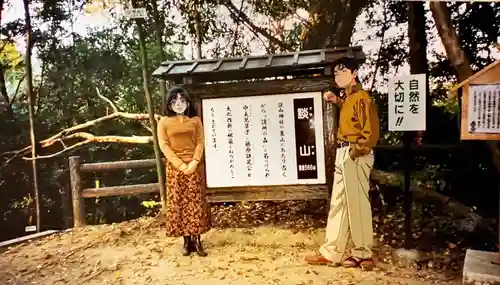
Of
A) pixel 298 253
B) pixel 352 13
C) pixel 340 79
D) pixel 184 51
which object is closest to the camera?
pixel 340 79

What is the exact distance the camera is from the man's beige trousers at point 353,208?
3.18 m

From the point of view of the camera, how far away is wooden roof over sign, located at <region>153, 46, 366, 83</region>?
3.42 metres

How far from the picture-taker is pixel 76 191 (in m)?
4.45

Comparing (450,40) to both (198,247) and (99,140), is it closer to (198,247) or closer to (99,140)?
(198,247)

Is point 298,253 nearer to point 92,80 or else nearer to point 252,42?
point 252,42

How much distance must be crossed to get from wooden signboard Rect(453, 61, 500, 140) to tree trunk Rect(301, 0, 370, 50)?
1.48 metres

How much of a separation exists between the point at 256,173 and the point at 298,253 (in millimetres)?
709

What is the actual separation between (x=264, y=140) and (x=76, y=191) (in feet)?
6.71

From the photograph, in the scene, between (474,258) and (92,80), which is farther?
(92,80)

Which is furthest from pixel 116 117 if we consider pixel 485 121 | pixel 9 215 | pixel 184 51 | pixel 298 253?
pixel 485 121

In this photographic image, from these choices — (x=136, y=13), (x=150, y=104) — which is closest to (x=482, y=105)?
(x=150, y=104)

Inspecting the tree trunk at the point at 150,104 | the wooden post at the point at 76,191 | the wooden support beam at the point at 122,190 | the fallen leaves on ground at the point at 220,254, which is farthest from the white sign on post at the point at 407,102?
the wooden post at the point at 76,191

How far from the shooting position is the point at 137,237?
13.4 feet

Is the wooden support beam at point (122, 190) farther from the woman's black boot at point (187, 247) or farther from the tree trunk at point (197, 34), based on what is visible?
the tree trunk at point (197, 34)
